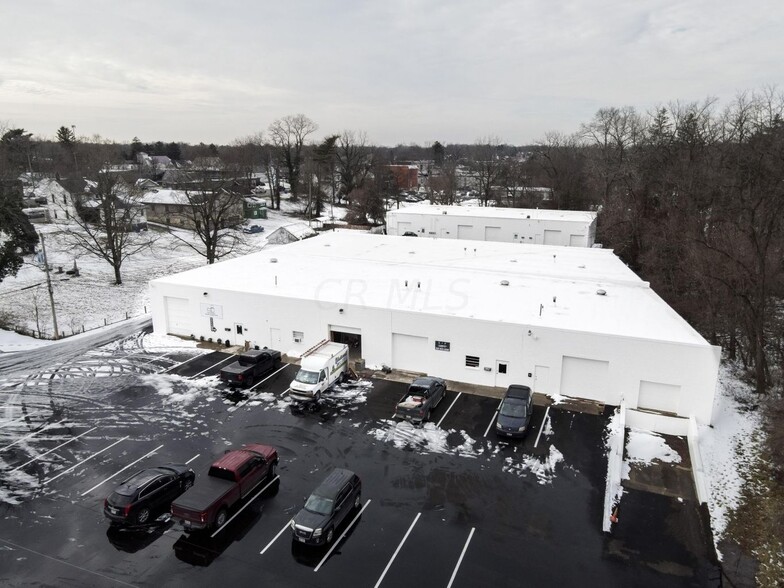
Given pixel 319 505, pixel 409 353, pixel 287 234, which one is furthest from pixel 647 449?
pixel 287 234

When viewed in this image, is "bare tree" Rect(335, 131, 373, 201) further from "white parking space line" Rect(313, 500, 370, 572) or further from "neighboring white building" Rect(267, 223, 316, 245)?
"white parking space line" Rect(313, 500, 370, 572)

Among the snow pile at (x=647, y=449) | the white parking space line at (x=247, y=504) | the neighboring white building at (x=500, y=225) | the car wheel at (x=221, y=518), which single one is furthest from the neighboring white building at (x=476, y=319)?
the neighboring white building at (x=500, y=225)

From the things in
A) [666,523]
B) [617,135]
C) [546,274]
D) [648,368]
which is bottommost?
[666,523]

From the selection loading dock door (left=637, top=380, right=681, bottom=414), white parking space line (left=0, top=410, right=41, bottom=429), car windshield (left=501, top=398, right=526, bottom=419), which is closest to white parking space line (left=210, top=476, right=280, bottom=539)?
car windshield (left=501, top=398, right=526, bottom=419)

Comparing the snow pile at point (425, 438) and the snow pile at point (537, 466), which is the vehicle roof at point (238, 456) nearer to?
the snow pile at point (425, 438)

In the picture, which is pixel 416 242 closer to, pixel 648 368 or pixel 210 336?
pixel 210 336

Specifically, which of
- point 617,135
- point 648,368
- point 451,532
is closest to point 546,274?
point 648,368

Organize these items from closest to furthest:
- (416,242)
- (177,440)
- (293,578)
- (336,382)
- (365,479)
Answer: (293,578)
(365,479)
(177,440)
(336,382)
(416,242)
